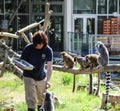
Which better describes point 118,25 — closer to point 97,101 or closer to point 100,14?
point 100,14

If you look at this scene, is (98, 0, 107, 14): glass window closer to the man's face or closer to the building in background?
the building in background

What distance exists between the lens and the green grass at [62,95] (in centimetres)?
1332

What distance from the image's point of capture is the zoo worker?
9.66m

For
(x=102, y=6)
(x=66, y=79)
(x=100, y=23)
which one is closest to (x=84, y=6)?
(x=102, y=6)

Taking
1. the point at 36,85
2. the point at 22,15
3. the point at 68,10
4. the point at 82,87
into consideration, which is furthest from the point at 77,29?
the point at 36,85

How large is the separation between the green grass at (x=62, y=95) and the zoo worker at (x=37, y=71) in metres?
2.78

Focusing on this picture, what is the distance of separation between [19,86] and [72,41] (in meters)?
16.5

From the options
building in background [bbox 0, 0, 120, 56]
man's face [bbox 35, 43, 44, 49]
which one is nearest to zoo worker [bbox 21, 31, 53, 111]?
man's face [bbox 35, 43, 44, 49]

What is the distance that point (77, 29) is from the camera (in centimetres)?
3662

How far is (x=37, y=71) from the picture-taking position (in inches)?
387

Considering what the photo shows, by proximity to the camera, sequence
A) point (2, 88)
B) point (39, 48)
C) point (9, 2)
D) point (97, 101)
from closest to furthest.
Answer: point (39, 48), point (97, 101), point (2, 88), point (9, 2)

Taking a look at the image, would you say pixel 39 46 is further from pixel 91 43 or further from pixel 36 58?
pixel 91 43

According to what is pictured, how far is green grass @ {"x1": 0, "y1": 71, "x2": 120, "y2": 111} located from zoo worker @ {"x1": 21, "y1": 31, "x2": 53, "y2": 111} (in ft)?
9.12

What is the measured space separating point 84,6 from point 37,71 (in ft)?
89.6
